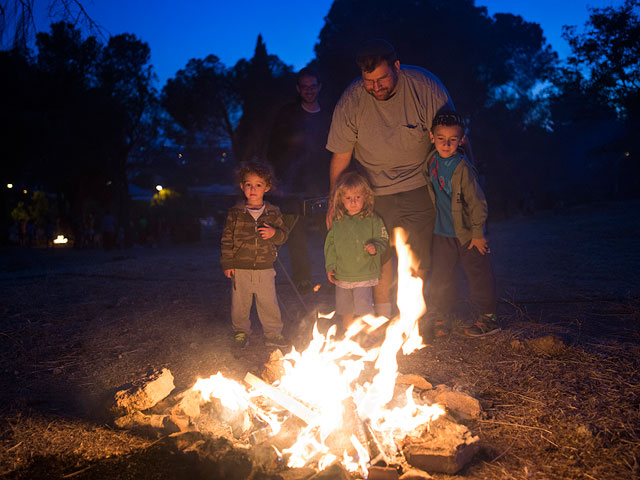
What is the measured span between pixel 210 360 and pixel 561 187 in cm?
3032

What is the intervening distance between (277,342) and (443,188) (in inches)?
77.7

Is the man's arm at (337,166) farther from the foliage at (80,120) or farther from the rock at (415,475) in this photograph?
the foliage at (80,120)

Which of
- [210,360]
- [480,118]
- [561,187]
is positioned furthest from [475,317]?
[561,187]

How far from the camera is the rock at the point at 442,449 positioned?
7.18 ft

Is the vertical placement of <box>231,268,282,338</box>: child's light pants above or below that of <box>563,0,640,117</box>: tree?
below

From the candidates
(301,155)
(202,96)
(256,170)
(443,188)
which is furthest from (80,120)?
(443,188)

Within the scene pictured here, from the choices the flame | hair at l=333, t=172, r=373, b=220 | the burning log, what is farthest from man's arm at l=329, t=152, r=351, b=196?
the burning log

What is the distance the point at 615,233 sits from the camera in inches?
440

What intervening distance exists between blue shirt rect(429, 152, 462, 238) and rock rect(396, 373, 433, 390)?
1523 millimetres

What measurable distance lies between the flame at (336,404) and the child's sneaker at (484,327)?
33.8 inches

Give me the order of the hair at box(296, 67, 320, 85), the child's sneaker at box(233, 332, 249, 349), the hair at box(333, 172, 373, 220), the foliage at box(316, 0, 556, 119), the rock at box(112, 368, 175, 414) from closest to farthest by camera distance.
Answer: the rock at box(112, 368, 175, 414) → the child's sneaker at box(233, 332, 249, 349) → the hair at box(333, 172, 373, 220) → the hair at box(296, 67, 320, 85) → the foliage at box(316, 0, 556, 119)

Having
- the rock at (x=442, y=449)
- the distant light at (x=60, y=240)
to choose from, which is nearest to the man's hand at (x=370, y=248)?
the rock at (x=442, y=449)

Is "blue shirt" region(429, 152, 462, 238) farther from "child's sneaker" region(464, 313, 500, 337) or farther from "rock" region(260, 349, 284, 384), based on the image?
"rock" region(260, 349, 284, 384)

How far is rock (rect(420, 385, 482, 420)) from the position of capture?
2.66 m
